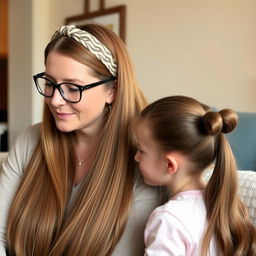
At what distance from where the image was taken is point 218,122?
2.65 ft

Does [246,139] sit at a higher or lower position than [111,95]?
lower

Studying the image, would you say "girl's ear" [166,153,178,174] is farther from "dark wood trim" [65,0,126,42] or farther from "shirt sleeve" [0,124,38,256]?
"dark wood trim" [65,0,126,42]

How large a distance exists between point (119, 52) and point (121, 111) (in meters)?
0.16

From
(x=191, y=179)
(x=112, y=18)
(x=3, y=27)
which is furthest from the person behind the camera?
(x=3, y=27)

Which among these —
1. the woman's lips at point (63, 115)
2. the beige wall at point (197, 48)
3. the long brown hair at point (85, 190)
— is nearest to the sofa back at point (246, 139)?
the beige wall at point (197, 48)

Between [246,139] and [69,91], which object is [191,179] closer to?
[69,91]

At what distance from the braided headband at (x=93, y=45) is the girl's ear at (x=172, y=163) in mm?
302

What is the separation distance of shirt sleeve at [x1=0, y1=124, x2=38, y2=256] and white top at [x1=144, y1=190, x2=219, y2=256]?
466 millimetres

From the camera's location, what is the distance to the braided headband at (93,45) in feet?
3.21

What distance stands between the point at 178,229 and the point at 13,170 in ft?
1.84

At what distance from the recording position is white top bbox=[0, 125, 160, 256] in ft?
3.12

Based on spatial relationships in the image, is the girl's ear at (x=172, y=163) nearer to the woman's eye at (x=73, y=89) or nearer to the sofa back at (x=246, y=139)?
the woman's eye at (x=73, y=89)

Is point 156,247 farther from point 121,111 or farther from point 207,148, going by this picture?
point 121,111

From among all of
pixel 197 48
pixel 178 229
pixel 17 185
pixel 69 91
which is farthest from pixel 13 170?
pixel 197 48
